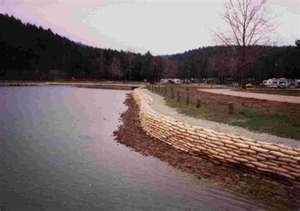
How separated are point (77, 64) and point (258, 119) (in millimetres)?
124424

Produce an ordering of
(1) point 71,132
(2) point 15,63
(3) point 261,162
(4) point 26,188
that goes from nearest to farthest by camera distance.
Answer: (4) point 26,188
(3) point 261,162
(1) point 71,132
(2) point 15,63

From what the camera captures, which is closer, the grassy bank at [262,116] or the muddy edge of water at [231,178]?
the muddy edge of water at [231,178]

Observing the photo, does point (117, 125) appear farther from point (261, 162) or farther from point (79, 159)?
point (261, 162)

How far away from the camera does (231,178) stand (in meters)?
10.2

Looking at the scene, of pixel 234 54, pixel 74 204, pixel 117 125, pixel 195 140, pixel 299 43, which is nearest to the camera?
pixel 74 204

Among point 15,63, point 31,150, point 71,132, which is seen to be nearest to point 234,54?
point 71,132

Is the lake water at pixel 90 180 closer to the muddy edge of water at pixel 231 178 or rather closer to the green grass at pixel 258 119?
the muddy edge of water at pixel 231 178

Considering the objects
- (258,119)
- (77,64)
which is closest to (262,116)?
(258,119)

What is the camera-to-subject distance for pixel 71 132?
18.5 meters

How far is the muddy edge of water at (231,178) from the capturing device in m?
8.52

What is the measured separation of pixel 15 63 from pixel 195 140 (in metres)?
116

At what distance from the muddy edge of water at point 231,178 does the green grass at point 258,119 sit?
2.67m

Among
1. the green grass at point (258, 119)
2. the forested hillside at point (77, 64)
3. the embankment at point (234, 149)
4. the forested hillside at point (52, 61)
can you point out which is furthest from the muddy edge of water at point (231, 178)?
the forested hillside at point (52, 61)

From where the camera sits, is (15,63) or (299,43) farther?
(15,63)
